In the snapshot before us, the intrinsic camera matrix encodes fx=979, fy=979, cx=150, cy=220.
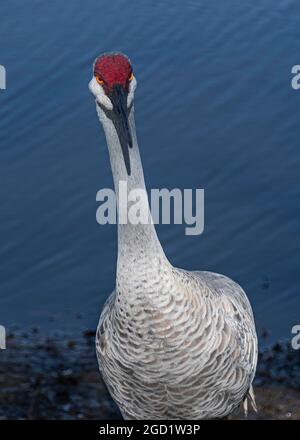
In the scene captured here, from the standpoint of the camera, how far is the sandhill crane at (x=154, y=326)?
19.2 feet

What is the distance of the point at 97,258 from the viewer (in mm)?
10727

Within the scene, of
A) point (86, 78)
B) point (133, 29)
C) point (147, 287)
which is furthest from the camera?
point (133, 29)

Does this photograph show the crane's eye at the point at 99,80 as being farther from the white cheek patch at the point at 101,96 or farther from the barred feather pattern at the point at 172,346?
the barred feather pattern at the point at 172,346

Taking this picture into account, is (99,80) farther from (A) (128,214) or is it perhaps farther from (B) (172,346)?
(B) (172,346)

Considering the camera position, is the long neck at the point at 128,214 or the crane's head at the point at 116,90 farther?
the long neck at the point at 128,214

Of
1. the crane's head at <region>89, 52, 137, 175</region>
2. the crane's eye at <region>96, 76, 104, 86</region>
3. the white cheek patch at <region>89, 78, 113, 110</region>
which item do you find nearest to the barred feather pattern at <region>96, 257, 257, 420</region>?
the crane's head at <region>89, 52, 137, 175</region>

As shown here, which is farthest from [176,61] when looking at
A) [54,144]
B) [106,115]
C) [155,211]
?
[106,115]

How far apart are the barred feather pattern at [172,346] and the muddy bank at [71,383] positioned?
1.51m

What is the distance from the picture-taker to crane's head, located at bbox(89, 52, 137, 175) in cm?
571

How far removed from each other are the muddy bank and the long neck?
2.72m

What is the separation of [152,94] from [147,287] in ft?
22.5

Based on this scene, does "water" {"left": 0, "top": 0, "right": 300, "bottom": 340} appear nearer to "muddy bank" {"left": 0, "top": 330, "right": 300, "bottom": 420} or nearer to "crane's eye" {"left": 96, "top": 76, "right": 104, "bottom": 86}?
"muddy bank" {"left": 0, "top": 330, "right": 300, "bottom": 420}

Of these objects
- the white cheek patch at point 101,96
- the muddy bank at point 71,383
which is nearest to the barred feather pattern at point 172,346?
the white cheek patch at point 101,96
